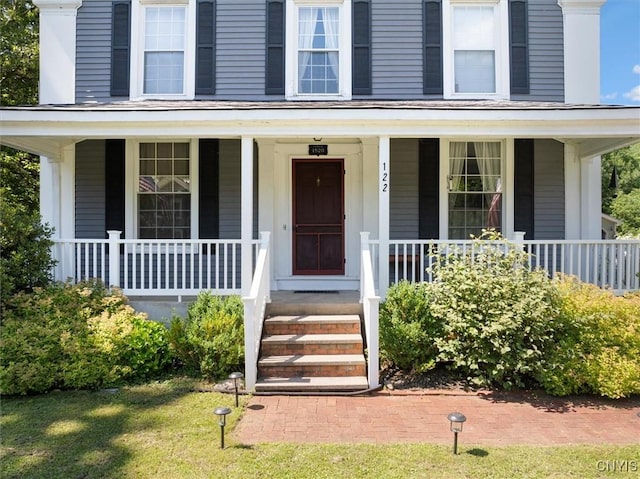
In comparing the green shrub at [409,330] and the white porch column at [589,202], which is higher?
the white porch column at [589,202]

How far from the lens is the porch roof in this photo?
6184 millimetres

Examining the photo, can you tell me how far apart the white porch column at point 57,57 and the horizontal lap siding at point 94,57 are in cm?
12

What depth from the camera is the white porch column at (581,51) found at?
7.95m

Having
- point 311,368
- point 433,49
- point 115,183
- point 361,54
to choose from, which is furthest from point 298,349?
point 433,49

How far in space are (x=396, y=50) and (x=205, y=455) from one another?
699cm

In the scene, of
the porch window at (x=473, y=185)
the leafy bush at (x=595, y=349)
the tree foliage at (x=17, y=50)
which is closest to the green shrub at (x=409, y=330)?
the leafy bush at (x=595, y=349)

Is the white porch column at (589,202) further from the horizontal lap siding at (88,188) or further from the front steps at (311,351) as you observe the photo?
the horizontal lap siding at (88,188)

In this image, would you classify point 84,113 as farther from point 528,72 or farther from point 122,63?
point 528,72

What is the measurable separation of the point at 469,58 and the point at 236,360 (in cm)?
645

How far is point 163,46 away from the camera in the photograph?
814 centimetres

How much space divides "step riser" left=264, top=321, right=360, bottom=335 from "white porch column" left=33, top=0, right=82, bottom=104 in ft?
18.3

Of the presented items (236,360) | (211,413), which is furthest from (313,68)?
(211,413)

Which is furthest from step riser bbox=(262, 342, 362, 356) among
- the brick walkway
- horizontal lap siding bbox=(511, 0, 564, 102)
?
horizontal lap siding bbox=(511, 0, 564, 102)

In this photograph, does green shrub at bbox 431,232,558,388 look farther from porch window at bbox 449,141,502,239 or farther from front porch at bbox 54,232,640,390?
porch window at bbox 449,141,502,239
